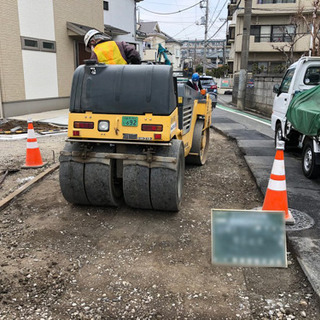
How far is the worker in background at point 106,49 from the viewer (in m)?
4.89

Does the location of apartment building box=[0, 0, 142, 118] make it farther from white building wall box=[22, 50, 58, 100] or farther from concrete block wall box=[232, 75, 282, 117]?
concrete block wall box=[232, 75, 282, 117]

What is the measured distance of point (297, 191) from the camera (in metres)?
5.17

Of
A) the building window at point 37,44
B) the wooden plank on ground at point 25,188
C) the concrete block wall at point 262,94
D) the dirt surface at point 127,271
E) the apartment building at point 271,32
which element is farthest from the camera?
the apartment building at point 271,32

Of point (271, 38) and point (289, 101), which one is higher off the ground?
Result: point (271, 38)

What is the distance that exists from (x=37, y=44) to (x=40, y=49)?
24 cm

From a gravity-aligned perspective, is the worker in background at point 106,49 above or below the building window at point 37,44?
below

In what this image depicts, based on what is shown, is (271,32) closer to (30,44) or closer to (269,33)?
(269,33)

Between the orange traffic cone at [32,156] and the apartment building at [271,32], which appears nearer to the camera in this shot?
the orange traffic cone at [32,156]

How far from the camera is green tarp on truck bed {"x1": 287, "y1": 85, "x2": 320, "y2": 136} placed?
5320mm

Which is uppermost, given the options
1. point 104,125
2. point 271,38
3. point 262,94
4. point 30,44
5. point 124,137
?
point 271,38

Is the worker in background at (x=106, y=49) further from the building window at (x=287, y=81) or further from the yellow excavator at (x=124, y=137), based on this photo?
the building window at (x=287, y=81)

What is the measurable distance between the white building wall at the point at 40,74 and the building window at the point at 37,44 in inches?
6.2

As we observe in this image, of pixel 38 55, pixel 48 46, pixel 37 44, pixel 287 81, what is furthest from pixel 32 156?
pixel 48 46

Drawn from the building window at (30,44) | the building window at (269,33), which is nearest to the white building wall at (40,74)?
the building window at (30,44)
